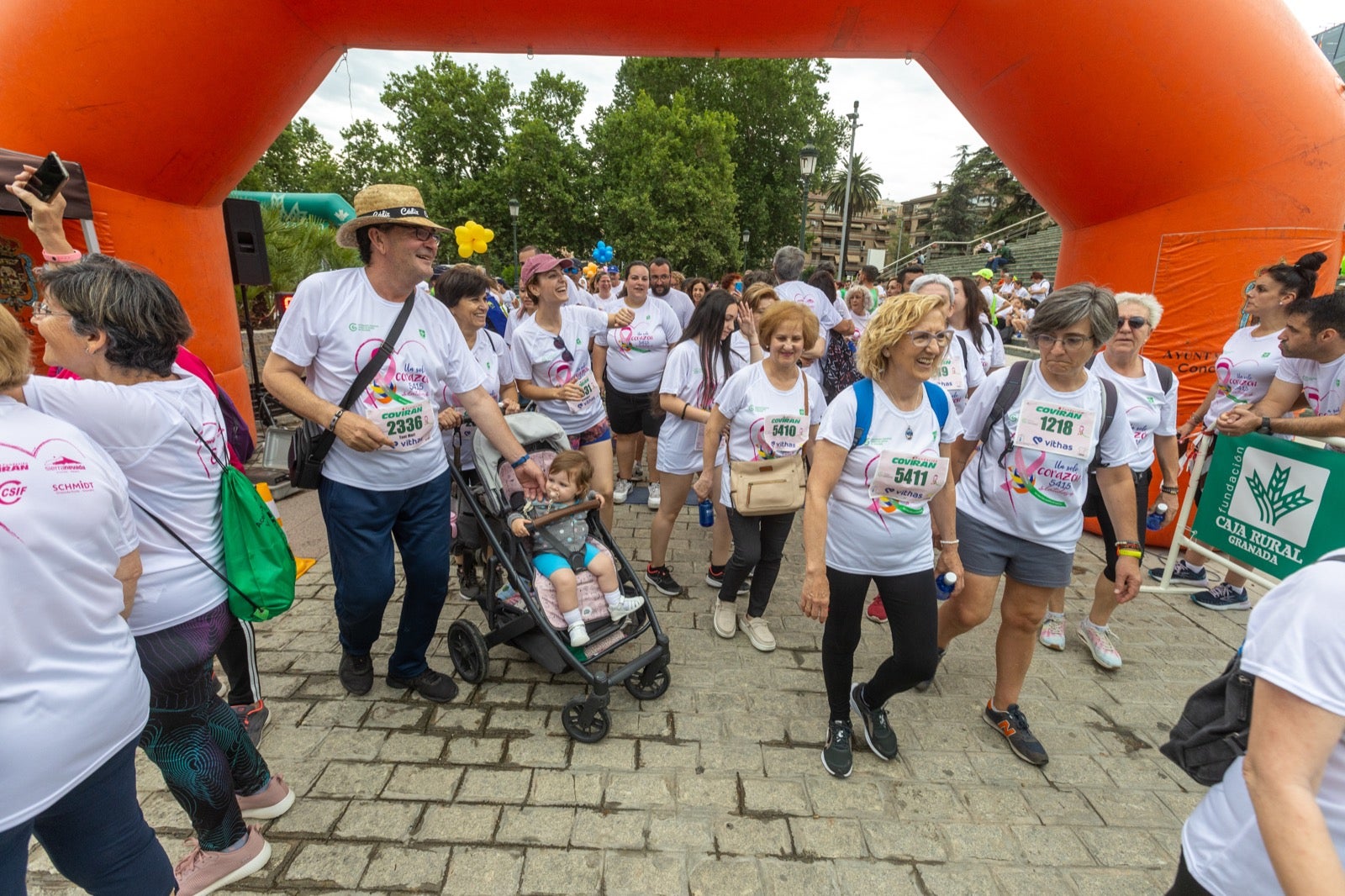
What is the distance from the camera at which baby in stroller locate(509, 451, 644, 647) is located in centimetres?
284

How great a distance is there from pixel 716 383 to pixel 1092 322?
78.7 inches

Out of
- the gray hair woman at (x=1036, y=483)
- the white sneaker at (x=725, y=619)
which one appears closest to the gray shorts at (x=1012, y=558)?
the gray hair woman at (x=1036, y=483)

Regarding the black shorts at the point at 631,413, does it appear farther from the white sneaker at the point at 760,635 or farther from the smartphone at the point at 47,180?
the smartphone at the point at 47,180

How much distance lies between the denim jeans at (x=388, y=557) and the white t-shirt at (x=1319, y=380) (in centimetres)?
474

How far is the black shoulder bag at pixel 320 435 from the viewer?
8.23 feet

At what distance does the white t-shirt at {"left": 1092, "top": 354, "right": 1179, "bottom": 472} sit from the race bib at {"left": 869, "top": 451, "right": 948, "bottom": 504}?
5.55 ft

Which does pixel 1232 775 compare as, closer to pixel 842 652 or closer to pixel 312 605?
pixel 842 652

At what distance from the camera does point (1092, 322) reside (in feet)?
7.86

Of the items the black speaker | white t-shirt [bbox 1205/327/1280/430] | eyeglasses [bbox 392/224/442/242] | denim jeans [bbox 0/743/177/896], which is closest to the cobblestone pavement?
denim jeans [bbox 0/743/177/896]

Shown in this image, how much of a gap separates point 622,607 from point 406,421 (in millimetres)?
1311

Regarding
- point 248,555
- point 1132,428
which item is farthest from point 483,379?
point 1132,428

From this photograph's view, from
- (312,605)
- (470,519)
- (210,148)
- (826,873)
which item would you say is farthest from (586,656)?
(210,148)

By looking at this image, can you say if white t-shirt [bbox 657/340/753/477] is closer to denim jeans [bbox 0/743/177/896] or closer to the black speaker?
denim jeans [bbox 0/743/177/896]

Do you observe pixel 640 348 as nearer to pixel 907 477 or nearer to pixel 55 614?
pixel 907 477
